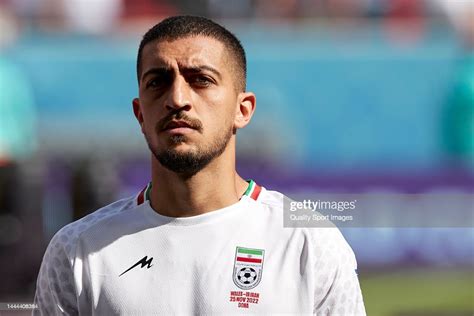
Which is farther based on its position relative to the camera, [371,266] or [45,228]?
[371,266]

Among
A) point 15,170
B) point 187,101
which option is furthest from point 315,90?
point 187,101

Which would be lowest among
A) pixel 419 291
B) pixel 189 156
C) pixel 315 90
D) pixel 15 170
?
pixel 419 291

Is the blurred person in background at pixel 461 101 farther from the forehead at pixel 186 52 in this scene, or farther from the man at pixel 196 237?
the forehead at pixel 186 52

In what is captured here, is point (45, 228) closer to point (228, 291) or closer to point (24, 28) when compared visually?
point (24, 28)

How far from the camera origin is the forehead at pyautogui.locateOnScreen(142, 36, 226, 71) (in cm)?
324

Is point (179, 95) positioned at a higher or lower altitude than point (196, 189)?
higher

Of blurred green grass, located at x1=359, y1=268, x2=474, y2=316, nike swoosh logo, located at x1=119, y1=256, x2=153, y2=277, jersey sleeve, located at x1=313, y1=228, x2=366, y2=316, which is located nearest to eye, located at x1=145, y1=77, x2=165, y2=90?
nike swoosh logo, located at x1=119, y1=256, x2=153, y2=277

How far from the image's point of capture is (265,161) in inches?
527

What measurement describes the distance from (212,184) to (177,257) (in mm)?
290

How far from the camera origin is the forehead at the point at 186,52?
3.24m

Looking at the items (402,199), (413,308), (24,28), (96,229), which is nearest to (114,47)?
(24,28)

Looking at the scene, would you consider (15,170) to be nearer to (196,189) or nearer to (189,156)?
(196,189)

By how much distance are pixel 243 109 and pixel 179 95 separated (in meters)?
0.31

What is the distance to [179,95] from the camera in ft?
10.5
